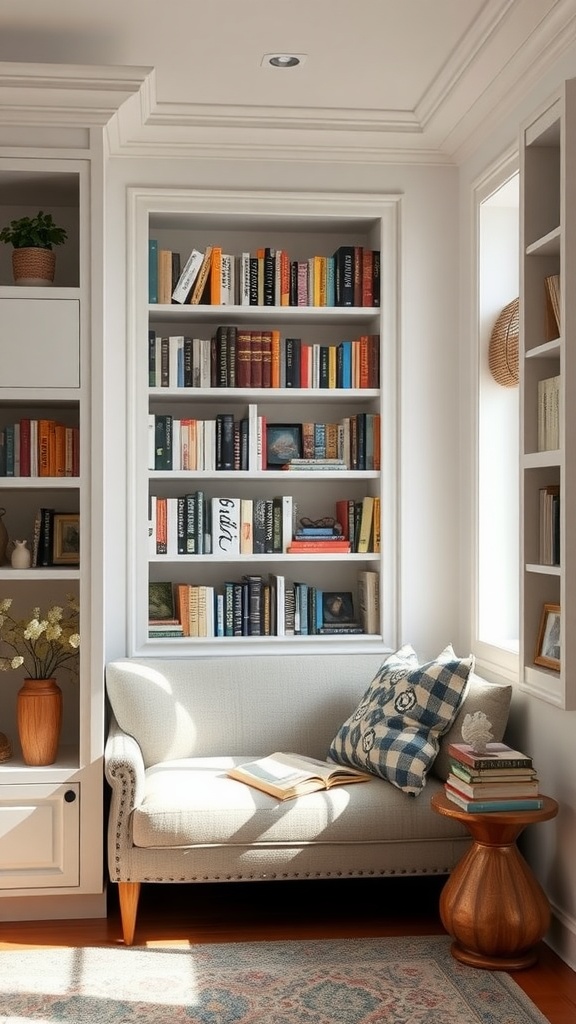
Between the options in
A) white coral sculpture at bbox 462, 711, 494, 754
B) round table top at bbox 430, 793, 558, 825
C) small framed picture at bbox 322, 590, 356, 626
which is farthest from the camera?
small framed picture at bbox 322, 590, 356, 626

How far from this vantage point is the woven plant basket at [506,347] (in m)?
3.91

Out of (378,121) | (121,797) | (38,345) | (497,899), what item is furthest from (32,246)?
(497,899)

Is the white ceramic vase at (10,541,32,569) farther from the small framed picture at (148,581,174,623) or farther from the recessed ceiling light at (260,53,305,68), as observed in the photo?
the recessed ceiling light at (260,53,305,68)

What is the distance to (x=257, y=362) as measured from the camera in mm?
4316

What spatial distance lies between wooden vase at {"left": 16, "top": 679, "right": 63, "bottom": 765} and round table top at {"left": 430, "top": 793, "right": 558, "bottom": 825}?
1.35 meters

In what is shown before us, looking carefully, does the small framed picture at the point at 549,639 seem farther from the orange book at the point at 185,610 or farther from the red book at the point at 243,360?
the red book at the point at 243,360

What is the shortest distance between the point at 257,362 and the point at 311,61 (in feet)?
3.79

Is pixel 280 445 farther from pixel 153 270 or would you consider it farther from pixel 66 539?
pixel 66 539

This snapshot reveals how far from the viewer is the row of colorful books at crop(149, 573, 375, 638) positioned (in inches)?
169

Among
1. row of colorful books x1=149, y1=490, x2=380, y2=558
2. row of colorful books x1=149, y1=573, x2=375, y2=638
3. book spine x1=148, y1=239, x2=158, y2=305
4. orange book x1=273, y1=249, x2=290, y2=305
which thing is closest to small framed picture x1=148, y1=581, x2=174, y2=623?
row of colorful books x1=149, y1=573, x2=375, y2=638

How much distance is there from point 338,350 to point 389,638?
1.17 m

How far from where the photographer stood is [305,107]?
3990 millimetres

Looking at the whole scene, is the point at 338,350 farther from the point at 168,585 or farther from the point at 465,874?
the point at 465,874

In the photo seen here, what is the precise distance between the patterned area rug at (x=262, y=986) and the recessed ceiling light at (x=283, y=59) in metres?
2.84
